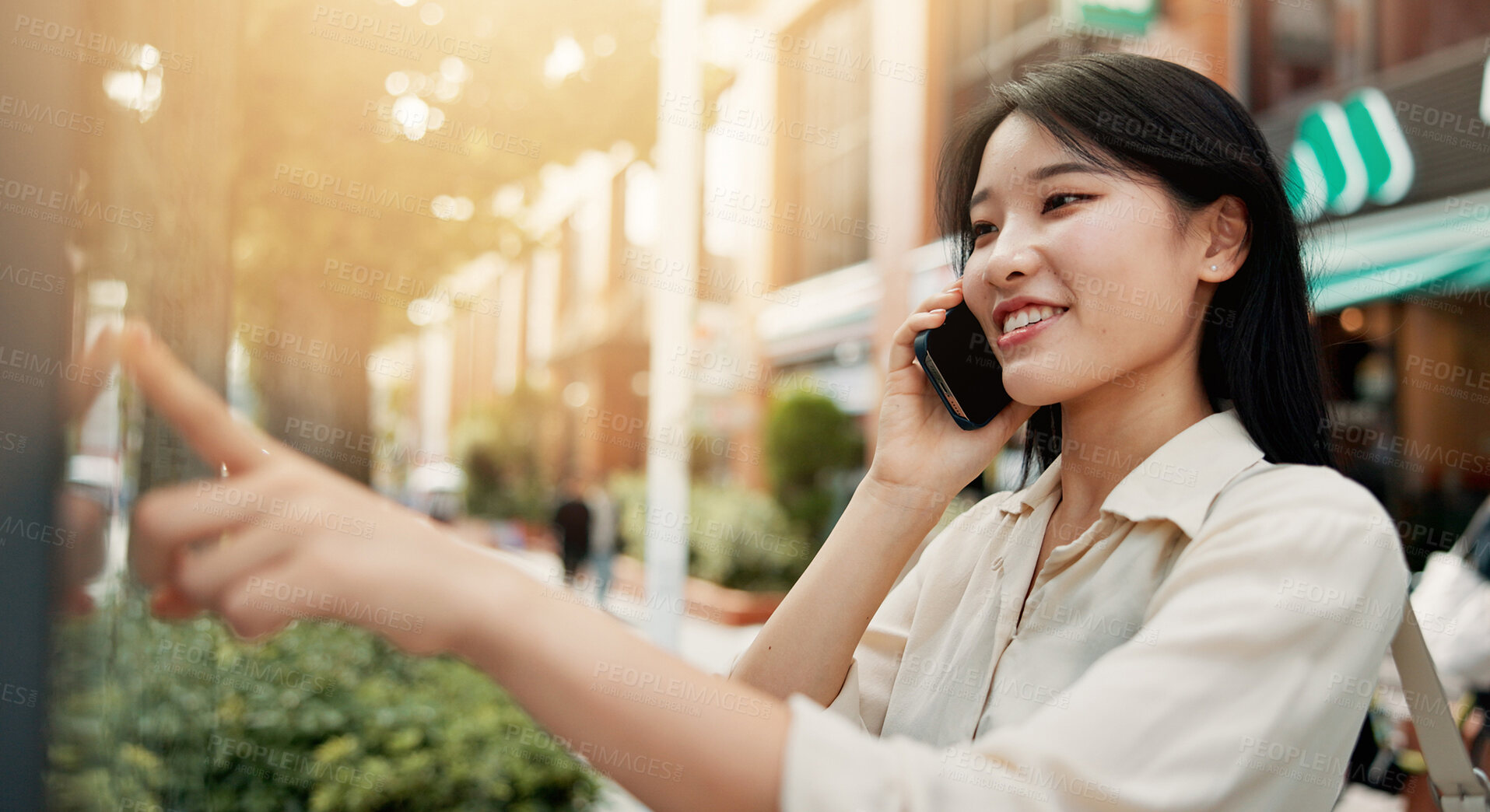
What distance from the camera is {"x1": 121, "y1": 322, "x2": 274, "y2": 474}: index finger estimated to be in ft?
1.93

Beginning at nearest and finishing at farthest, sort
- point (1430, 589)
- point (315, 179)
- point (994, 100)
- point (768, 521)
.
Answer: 1. point (994, 100)
2. point (1430, 589)
3. point (315, 179)
4. point (768, 521)

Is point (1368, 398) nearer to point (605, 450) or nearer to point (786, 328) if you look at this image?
point (786, 328)

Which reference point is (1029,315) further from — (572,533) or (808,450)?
(572,533)

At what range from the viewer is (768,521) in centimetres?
1191

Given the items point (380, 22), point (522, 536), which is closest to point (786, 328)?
point (522, 536)

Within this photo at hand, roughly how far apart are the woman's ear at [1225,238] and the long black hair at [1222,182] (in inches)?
0.4

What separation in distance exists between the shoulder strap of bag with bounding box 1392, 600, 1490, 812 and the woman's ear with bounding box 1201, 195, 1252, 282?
447mm

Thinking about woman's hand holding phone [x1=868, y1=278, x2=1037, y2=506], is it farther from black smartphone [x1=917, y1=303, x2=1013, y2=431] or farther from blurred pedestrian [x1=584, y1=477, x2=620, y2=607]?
blurred pedestrian [x1=584, y1=477, x2=620, y2=607]

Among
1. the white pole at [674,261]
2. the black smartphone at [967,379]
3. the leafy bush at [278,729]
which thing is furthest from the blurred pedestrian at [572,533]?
the black smartphone at [967,379]

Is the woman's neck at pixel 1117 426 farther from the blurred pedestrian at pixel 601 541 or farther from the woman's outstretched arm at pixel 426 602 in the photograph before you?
the blurred pedestrian at pixel 601 541

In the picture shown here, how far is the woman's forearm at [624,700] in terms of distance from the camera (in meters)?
0.65

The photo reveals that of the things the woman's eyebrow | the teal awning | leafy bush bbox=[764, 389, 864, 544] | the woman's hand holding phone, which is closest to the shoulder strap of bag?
the woman's hand holding phone

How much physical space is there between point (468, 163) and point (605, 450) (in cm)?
2027

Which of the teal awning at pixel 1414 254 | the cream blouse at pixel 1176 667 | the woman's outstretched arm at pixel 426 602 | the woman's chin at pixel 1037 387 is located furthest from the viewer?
the teal awning at pixel 1414 254
